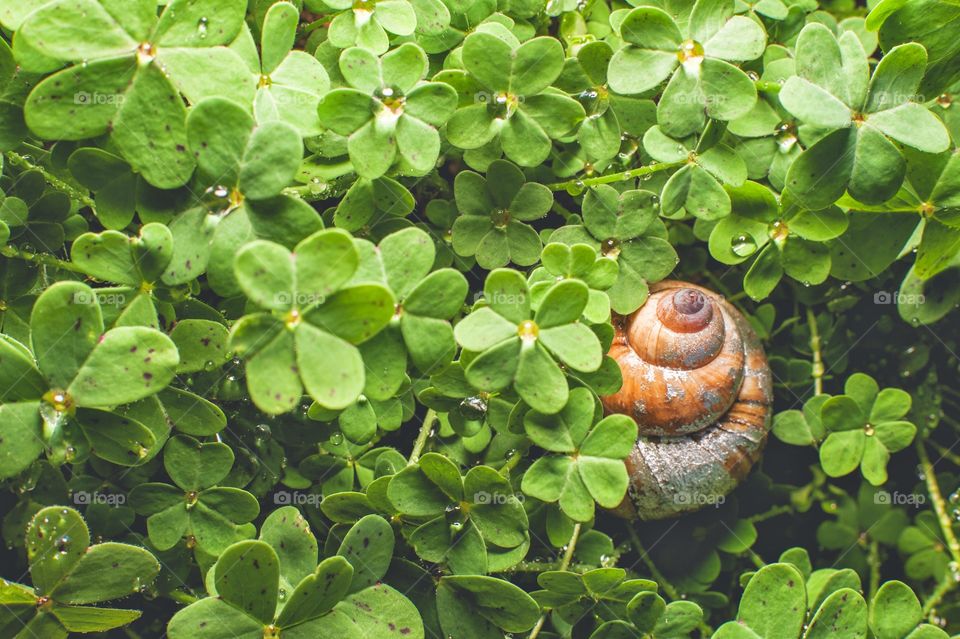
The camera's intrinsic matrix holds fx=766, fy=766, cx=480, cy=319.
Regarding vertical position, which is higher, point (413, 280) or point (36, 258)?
point (413, 280)

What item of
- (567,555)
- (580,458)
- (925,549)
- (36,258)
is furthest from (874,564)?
(36,258)

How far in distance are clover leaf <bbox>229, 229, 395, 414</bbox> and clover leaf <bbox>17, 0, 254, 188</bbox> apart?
0.36 m

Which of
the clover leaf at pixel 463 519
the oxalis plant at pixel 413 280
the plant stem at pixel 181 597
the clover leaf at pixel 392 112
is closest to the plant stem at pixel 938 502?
the oxalis plant at pixel 413 280

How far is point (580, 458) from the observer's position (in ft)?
5.50

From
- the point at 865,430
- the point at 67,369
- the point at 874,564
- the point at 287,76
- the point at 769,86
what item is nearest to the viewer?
the point at 67,369

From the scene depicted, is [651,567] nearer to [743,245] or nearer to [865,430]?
[865,430]

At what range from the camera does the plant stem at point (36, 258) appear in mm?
1577

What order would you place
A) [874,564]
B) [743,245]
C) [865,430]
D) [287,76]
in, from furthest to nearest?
1. [874,564]
2. [865,430]
3. [743,245]
4. [287,76]

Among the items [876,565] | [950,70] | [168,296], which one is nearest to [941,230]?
[950,70]

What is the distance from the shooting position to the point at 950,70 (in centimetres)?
173

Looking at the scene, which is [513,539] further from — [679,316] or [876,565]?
[876,565]

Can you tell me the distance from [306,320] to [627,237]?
0.92 meters

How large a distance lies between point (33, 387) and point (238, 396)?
0.45 metres

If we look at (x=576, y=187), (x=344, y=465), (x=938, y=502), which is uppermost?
(x=576, y=187)
